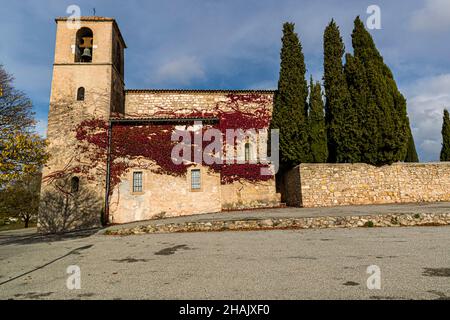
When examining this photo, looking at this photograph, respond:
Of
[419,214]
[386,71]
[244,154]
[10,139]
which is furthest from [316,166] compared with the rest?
[10,139]

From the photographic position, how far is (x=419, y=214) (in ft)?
36.3

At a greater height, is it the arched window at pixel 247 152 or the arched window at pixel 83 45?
the arched window at pixel 83 45

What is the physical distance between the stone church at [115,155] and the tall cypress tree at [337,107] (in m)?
4.78

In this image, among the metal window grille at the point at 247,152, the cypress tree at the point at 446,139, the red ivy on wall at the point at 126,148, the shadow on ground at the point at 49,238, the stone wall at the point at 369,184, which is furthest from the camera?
the cypress tree at the point at 446,139

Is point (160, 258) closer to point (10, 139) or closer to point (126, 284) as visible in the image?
point (126, 284)

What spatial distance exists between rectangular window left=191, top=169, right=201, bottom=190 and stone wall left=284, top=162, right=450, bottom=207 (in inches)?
237

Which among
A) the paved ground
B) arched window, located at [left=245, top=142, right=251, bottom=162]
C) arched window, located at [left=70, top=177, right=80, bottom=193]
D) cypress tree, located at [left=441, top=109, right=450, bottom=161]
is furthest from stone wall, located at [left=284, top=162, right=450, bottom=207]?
arched window, located at [left=70, top=177, right=80, bottom=193]

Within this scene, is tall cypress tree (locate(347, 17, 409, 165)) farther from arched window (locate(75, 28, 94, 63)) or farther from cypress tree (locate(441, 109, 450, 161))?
arched window (locate(75, 28, 94, 63))

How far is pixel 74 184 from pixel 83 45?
8.93m

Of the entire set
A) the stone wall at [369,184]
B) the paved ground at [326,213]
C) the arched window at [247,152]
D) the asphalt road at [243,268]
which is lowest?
the asphalt road at [243,268]

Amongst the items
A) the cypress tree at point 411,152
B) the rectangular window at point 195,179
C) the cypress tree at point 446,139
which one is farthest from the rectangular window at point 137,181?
the cypress tree at point 446,139

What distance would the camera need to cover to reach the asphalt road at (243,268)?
4.28m

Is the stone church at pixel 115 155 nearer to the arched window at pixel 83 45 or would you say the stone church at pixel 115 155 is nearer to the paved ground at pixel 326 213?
the arched window at pixel 83 45

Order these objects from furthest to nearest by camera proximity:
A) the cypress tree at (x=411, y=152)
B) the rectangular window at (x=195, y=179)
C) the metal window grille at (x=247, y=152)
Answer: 1. the cypress tree at (x=411, y=152)
2. the metal window grille at (x=247, y=152)
3. the rectangular window at (x=195, y=179)
